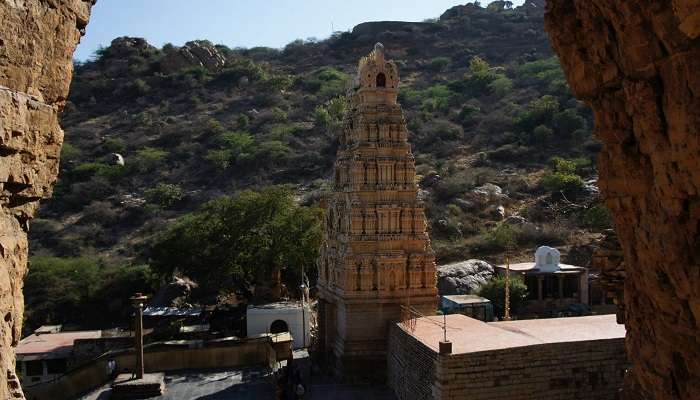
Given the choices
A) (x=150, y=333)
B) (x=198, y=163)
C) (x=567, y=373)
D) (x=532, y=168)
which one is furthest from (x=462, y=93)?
(x=567, y=373)

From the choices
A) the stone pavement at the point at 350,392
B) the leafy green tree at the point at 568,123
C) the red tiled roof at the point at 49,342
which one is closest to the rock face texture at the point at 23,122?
the stone pavement at the point at 350,392

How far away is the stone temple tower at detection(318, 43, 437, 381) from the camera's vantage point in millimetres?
17734

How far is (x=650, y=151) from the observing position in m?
4.71

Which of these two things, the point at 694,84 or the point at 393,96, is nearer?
the point at 694,84

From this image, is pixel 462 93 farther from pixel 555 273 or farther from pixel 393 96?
pixel 393 96

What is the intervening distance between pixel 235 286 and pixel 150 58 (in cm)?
5245

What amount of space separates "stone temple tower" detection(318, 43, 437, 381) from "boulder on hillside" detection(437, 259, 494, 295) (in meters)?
10.4

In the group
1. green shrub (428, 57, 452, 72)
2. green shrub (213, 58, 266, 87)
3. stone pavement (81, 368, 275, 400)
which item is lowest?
stone pavement (81, 368, 275, 400)

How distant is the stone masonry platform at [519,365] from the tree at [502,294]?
427 inches

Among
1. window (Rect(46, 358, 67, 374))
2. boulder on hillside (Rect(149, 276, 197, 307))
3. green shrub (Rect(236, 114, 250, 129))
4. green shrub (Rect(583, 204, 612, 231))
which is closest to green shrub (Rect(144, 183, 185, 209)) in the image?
green shrub (Rect(236, 114, 250, 129))

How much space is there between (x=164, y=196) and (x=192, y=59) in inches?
1276

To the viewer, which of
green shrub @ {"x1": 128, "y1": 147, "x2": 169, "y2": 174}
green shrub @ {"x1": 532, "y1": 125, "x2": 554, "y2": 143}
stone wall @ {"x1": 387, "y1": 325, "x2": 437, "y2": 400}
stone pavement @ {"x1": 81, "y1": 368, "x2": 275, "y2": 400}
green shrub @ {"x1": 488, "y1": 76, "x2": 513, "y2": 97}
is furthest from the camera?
green shrub @ {"x1": 488, "y1": 76, "x2": 513, "y2": 97}

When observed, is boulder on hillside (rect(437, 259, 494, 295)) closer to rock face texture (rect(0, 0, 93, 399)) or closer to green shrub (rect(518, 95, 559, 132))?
rock face texture (rect(0, 0, 93, 399))

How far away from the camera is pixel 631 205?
5.19 meters
